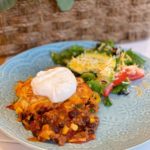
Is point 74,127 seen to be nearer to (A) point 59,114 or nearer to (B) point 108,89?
(A) point 59,114

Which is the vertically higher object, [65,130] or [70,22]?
[70,22]

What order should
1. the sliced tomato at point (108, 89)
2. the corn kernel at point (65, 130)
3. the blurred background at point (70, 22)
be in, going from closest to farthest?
the corn kernel at point (65, 130) → the sliced tomato at point (108, 89) → the blurred background at point (70, 22)

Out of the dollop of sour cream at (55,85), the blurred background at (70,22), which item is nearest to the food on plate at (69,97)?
the dollop of sour cream at (55,85)

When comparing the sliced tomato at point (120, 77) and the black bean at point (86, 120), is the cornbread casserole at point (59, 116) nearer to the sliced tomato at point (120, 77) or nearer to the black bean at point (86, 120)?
the black bean at point (86, 120)

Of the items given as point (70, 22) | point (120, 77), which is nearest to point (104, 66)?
point (120, 77)

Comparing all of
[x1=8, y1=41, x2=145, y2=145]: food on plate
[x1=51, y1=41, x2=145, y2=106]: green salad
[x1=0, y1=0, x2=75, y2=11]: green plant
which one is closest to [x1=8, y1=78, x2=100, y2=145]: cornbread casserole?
[x1=8, y1=41, x2=145, y2=145]: food on plate

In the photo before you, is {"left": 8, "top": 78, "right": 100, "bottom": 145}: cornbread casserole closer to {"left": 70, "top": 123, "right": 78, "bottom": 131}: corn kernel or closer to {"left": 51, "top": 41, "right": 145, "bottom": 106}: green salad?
{"left": 70, "top": 123, "right": 78, "bottom": 131}: corn kernel
